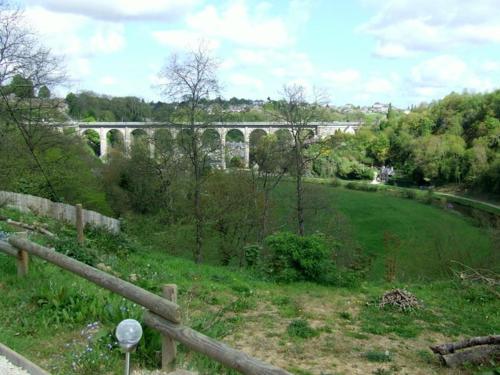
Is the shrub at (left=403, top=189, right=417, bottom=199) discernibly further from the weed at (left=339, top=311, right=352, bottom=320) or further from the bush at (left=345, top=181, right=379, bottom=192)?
the weed at (left=339, top=311, right=352, bottom=320)

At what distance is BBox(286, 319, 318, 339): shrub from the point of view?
7.71 m

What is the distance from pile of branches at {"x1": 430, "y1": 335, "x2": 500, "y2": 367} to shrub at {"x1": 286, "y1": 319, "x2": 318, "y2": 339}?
1.83 metres

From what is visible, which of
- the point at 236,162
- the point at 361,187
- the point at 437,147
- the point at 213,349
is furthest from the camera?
the point at 437,147

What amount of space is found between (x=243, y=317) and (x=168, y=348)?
164 inches

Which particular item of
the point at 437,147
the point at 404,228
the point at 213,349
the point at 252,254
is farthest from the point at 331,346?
the point at 437,147

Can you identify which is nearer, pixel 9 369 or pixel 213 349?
pixel 213 349


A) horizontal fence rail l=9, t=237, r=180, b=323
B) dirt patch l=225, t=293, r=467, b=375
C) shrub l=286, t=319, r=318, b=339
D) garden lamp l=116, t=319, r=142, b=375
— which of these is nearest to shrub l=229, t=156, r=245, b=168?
dirt patch l=225, t=293, r=467, b=375

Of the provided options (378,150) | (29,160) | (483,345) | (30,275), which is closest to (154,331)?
(30,275)

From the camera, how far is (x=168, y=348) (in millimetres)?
4473

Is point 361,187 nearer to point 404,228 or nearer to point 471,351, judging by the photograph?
point 404,228

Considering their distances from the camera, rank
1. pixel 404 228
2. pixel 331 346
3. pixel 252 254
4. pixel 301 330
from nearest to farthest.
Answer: pixel 331 346
pixel 301 330
pixel 252 254
pixel 404 228

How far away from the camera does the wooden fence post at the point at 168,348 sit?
4468 mm

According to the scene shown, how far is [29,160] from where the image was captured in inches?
916

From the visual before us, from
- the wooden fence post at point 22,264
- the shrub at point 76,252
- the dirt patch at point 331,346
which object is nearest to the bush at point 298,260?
the dirt patch at point 331,346
